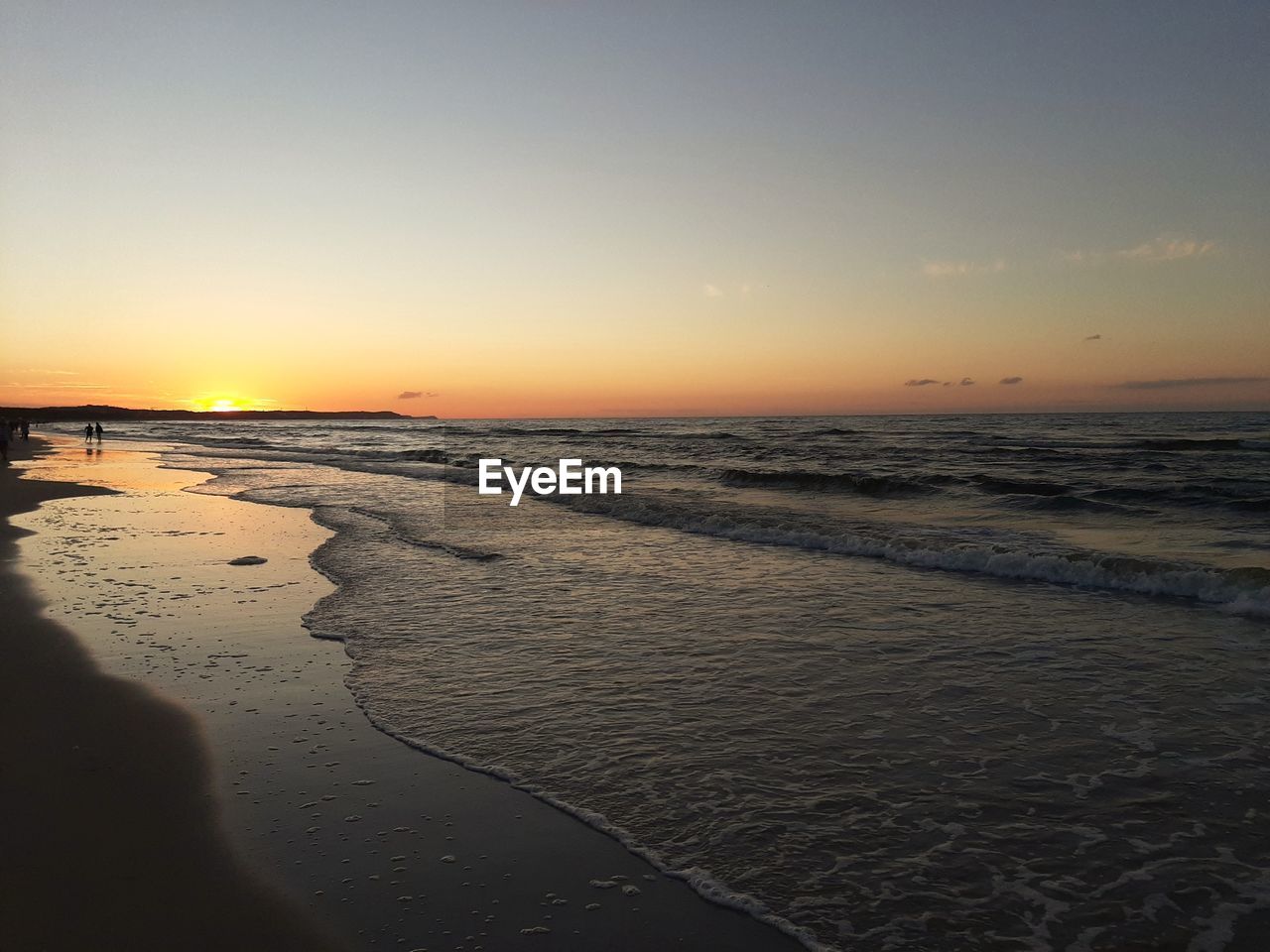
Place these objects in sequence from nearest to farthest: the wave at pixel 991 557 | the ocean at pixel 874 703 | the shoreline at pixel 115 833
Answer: the shoreline at pixel 115 833 → the ocean at pixel 874 703 → the wave at pixel 991 557

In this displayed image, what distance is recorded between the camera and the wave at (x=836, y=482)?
26.9 m

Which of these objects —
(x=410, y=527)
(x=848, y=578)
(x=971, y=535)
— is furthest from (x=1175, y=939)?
(x=410, y=527)

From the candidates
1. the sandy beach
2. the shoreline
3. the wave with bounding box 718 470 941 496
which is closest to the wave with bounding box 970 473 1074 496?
the wave with bounding box 718 470 941 496

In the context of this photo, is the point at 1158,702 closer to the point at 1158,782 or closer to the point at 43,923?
the point at 1158,782

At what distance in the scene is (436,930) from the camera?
3797 millimetres

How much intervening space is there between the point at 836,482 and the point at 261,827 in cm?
2637

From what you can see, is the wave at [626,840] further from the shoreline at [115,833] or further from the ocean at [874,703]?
the shoreline at [115,833]

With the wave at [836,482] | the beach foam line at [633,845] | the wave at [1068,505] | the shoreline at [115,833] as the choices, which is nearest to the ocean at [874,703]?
the beach foam line at [633,845]

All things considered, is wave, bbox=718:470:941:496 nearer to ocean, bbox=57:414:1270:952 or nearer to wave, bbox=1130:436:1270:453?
ocean, bbox=57:414:1270:952

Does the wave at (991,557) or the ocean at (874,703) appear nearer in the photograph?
the ocean at (874,703)

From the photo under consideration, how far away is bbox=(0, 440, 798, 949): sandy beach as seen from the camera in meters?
3.84

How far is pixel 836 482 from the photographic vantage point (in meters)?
29.0

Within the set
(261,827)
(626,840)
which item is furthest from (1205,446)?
(261,827)

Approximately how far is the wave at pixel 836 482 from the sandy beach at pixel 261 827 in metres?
22.1
